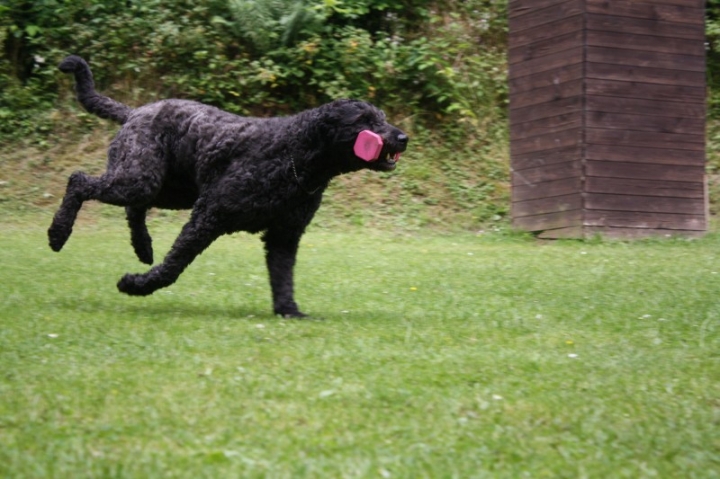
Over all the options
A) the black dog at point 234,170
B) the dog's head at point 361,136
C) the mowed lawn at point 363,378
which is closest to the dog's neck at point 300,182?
the black dog at point 234,170

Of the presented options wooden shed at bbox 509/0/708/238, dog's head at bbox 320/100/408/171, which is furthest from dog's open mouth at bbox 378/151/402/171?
wooden shed at bbox 509/0/708/238

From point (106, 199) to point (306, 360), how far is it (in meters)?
2.58

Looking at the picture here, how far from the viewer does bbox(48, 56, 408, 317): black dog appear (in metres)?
6.15

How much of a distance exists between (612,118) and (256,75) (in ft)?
20.8

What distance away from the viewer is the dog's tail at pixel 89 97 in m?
7.38

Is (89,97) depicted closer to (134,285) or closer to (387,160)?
(134,285)

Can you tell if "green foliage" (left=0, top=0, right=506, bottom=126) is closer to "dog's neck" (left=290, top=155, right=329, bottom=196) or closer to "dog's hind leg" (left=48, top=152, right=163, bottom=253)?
"dog's hind leg" (left=48, top=152, right=163, bottom=253)

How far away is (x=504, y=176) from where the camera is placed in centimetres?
1513

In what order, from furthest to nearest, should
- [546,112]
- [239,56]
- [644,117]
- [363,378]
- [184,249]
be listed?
1. [239,56]
2. [546,112]
3. [644,117]
4. [184,249]
5. [363,378]

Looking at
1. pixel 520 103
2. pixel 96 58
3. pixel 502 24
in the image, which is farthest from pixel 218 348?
pixel 502 24

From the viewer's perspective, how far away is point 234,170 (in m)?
6.28

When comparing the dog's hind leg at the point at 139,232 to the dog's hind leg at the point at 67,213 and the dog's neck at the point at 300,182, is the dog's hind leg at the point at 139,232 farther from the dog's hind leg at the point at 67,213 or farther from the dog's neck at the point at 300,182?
the dog's neck at the point at 300,182

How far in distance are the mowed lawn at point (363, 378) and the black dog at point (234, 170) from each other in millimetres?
511

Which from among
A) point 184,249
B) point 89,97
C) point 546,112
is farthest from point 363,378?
point 546,112
